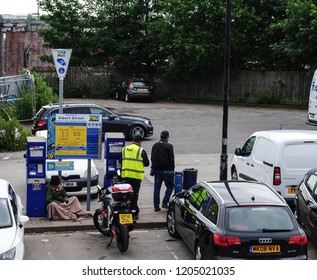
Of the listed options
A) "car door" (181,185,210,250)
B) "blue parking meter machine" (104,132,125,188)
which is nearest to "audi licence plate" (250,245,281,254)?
"car door" (181,185,210,250)

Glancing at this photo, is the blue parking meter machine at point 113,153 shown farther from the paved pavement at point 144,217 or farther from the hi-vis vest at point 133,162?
the paved pavement at point 144,217

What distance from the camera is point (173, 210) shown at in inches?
491

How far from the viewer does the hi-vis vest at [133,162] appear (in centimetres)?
1333

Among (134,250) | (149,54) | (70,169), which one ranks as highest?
(149,54)

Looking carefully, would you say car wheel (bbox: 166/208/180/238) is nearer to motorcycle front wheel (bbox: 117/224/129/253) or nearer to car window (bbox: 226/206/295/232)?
motorcycle front wheel (bbox: 117/224/129/253)

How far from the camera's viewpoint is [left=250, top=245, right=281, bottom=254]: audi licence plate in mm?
9547

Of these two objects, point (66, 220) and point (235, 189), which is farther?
point (66, 220)

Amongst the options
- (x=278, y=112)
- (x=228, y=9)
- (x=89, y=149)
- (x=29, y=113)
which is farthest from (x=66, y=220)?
(x=278, y=112)

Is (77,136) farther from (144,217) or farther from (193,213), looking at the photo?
(193,213)

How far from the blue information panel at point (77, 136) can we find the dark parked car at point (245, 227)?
3933 millimetres

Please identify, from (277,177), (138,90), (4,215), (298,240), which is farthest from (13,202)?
(138,90)

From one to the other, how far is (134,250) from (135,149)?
2.37 metres

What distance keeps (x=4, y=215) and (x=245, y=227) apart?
381 cm

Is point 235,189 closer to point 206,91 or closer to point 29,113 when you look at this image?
point 29,113
